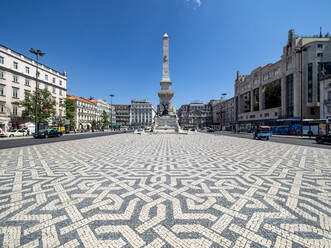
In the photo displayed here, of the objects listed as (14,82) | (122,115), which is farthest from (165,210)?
(122,115)

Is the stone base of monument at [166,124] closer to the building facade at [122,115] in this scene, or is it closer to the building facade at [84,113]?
the building facade at [84,113]

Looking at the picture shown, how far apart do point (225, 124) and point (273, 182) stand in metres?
73.0

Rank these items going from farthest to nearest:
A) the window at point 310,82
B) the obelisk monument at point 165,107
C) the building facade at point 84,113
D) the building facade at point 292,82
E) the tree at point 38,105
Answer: the building facade at point 84,113, the window at point 310,82, the building facade at point 292,82, the obelisk monument at point 165,107, the tree at point 38,105

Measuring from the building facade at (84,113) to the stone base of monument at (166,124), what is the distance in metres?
37.4

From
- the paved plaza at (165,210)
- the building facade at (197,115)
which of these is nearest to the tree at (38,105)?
the paved plaza at (165,210)

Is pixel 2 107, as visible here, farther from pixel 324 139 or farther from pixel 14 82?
pixel 324 139

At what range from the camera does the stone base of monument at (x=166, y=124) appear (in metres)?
29.4

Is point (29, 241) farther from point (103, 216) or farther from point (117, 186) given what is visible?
point (117, 186)

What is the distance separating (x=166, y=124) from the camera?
1196 inches

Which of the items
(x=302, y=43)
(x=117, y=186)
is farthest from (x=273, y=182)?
(x=302, y=43)

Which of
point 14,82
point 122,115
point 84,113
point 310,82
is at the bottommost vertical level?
point 84,113

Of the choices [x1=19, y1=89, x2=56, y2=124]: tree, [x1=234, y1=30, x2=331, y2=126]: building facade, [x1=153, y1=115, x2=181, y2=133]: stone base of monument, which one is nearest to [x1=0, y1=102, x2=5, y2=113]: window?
[x1=19, y1=89, x2=56, y2=124]: tree

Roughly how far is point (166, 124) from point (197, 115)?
66477 millimetres

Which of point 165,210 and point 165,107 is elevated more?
point 165,107
